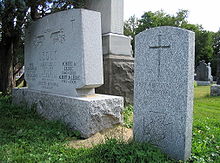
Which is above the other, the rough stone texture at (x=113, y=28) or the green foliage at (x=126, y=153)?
the rough stone texture at (x=113, y=28)

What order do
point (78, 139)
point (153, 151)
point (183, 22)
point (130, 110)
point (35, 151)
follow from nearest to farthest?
point (153, 151) < point (35, 151) < point (78, 139) < point (130, 110) < point (183, 22)

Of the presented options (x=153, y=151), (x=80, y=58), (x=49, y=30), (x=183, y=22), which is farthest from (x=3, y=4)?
(x=183, y=22)

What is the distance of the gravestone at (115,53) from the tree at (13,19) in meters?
1.10

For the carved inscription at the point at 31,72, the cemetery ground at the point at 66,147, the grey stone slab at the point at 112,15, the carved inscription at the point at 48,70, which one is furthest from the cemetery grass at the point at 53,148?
the grey stone slab at the point at 112,15

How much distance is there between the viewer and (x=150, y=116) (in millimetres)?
3031

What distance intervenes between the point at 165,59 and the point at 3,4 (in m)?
4.25

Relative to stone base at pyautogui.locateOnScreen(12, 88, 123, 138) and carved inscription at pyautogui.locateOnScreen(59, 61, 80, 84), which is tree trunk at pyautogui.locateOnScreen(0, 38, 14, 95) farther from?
carved inscription at pyautogui.locateOnScreen(59, 61, 80, 84)

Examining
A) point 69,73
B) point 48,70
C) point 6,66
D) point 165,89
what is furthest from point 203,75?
point 165,89

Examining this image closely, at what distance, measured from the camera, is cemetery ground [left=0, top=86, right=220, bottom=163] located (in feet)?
8.49

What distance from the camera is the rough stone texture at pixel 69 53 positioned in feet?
13.2

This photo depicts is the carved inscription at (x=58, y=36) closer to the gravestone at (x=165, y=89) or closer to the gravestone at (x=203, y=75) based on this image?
the gravestone at (x=165, y=89)

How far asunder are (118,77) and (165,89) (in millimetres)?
2636

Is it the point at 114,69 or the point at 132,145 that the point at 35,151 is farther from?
the point at 114,69

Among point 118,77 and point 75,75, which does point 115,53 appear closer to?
point 118,77
